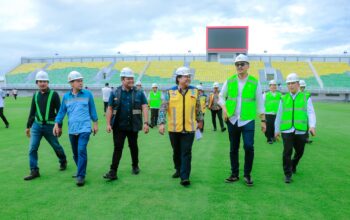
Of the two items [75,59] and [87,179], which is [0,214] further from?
[75,59]

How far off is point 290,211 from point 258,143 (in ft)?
18.0

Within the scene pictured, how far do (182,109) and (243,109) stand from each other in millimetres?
996

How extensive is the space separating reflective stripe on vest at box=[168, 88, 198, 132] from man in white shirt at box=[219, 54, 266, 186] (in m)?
0.57

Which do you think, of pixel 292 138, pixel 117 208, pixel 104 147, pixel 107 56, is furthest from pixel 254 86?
pixel 107 56

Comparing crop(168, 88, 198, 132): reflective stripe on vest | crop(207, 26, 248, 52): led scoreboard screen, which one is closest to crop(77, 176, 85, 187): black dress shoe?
crop(168, 88, 198, 132): reflective stripe on vest

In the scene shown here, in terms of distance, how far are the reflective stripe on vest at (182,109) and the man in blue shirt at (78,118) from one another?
1.40m

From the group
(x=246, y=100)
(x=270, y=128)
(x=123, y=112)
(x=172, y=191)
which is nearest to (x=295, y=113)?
(x=246, y=100)

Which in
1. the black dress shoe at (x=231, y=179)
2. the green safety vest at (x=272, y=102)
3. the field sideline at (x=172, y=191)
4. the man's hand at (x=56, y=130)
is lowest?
the field sideline at (x=172, y=191)

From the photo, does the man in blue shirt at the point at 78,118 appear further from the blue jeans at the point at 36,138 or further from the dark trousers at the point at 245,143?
the dark trousers at the point at 245,143

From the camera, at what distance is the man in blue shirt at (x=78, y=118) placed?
5.32m

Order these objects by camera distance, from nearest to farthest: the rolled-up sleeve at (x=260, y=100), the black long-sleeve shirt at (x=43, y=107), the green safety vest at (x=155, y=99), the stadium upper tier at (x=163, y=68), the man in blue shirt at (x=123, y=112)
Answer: the rolled-up sleeve at (x=260, y=100) < the man in blue shirt at (x=123, y=112) < the black long-sleeve shirt at (x=43, y=107) < the green safety vest at (x=155, y=99) < the stadium upper tier at (x=163, y=68)

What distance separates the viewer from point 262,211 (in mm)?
4117

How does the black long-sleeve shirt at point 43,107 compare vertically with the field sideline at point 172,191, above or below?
above

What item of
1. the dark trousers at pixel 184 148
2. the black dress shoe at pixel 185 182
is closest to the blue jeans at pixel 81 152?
the dark trousers at pixel 184 148
